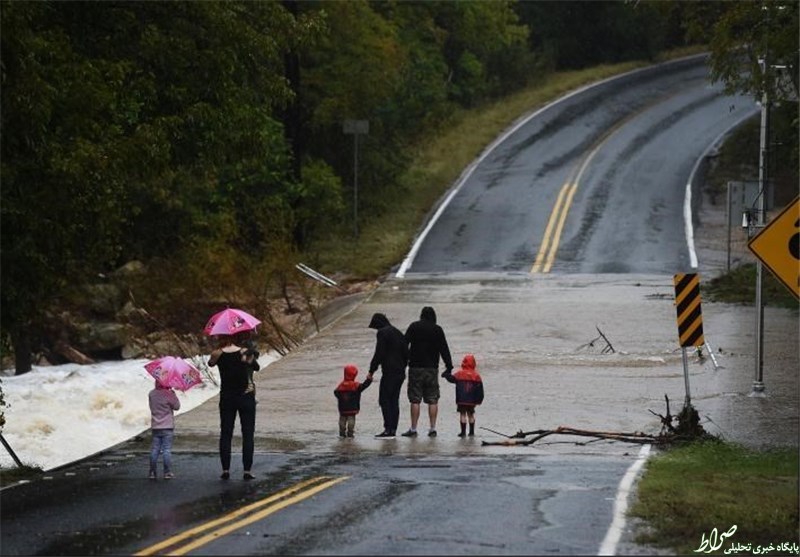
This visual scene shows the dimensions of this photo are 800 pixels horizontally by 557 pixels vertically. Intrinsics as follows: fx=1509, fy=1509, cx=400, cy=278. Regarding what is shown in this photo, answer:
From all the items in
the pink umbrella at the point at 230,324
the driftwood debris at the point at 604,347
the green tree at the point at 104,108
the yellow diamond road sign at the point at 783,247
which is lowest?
the driftwood debris at the point at 604,347

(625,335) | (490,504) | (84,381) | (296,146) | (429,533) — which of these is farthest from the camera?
(296,146)

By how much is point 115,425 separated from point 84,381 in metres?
3.92

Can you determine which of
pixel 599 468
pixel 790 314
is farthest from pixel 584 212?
pixel 599 468

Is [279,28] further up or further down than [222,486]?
further up

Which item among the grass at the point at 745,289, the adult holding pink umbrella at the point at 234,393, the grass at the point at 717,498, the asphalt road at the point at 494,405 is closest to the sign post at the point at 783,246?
the grass at the point at 717,498

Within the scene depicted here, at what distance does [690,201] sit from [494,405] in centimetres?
2434

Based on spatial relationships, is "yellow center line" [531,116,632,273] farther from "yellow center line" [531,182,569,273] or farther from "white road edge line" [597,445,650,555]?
"white road edge line" [597,445,650,555]

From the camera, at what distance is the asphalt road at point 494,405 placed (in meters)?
12.5

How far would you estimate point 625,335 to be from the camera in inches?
1209

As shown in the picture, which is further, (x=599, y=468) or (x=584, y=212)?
(x=584, y=212)

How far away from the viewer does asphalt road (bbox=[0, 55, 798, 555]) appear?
1252 cm

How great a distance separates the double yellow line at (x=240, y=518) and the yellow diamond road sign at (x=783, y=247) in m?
4.81

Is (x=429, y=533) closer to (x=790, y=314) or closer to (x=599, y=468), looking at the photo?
(x=599, y=468)

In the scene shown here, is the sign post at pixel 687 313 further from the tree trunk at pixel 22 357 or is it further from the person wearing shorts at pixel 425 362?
the tree trunk at pixel 22 357
